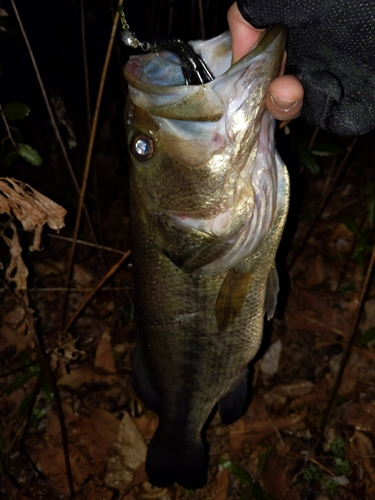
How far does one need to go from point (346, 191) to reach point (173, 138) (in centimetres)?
339

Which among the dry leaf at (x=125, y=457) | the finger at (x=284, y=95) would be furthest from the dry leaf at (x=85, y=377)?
the finger at (x=284, y=95)

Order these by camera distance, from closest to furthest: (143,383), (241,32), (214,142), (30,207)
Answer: (214,142)
(241,32)
(30,207)
(143,383)

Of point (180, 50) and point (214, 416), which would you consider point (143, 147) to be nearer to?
point (180, 50)

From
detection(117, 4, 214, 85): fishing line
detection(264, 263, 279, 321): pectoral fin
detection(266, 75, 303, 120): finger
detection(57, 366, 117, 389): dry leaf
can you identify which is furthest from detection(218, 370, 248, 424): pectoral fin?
detection(117, 4, 214, 85): fishing line

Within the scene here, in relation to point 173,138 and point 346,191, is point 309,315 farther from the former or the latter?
point 173,138

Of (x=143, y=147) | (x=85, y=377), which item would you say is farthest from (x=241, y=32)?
(x=85, y=377)

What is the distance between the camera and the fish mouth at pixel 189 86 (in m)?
1.75

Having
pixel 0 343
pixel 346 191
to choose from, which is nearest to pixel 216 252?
pixel 0 343

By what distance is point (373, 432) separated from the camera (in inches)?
132

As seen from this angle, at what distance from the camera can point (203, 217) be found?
6.75 ft

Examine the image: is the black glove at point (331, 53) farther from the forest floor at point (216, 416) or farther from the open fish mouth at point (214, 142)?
the forest floor at point (216, 416)

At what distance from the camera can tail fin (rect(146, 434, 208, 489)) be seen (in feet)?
9.79

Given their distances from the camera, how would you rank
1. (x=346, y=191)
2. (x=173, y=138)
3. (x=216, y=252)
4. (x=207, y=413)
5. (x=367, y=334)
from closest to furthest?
(x=173, y=138) < (x=216, y=252) < (x=207, y=413) < (x=367, y=334) < (x=346, y=191)

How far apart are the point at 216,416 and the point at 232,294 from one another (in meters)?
1.68
